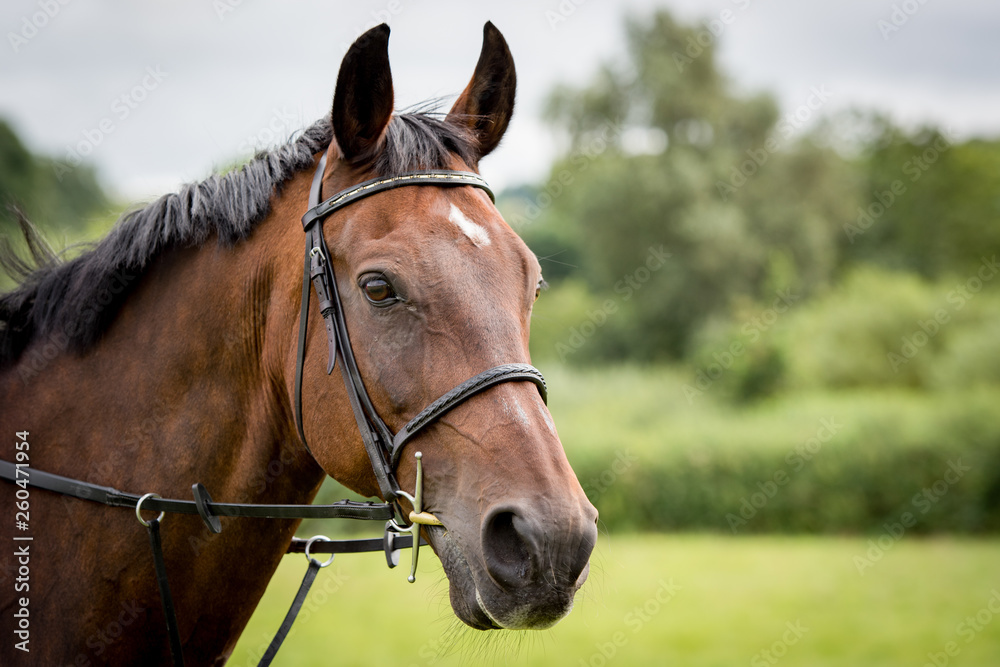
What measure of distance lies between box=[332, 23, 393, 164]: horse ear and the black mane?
0.11 m

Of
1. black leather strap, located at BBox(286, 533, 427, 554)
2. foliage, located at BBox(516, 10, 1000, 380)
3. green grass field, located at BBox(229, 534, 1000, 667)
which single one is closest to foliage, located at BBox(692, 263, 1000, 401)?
foliage, located at BBox(516, 10, 1000, 380)

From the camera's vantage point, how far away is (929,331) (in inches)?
982

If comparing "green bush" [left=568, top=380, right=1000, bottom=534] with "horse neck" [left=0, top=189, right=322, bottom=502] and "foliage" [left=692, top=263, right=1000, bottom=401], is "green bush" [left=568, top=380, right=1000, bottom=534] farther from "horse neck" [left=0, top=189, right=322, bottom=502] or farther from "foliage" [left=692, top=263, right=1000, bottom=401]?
"horse neck" [left=0, top=189, right=322, bottom=502]

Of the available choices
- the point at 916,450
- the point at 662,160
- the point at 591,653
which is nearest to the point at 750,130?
the point at 662,160

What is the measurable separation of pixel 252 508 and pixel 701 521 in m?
17.7

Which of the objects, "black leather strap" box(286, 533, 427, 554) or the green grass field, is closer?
"black leather strap" box(286, 533, 427, 554)

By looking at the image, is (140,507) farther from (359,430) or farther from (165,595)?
(359,430)

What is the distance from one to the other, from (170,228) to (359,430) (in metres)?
1.14

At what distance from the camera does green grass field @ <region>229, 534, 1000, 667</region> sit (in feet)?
31.3

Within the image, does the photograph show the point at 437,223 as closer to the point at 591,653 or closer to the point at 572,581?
the point at 572,581

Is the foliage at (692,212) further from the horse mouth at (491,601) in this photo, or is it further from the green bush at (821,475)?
the horse mouth at (491,601)

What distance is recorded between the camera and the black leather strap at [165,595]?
2381 mm

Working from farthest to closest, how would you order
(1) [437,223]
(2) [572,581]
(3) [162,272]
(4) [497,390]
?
(3) [162,272], (1) [437,223], (4) [497,390], (2) [572,581]

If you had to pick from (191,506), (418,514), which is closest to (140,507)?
(191,506)
